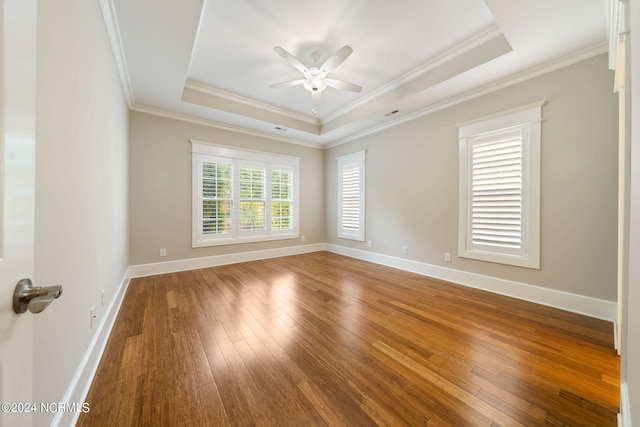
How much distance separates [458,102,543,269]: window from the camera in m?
2.70

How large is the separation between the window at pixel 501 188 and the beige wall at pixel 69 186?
157 inches

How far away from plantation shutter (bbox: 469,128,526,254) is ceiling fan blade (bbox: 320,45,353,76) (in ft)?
7.00

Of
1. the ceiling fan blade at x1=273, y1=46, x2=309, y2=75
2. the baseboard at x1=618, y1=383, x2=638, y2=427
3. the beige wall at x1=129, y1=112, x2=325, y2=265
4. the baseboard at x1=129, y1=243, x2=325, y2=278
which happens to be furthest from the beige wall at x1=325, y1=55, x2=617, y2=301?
the beige wall at x1=129, y1=112, x2=325, y2=265

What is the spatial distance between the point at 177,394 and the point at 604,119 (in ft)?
14.2

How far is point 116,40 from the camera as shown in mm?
2229

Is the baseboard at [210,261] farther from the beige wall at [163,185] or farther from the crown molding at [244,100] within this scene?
the crown molding at [244,100]

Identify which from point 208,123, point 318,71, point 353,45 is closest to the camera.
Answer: point 353,45

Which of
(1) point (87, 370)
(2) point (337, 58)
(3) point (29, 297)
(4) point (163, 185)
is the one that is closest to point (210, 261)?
(4) point (163, 185)

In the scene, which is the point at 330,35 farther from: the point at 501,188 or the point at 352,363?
the point at 352,363

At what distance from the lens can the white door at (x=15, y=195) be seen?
45 cm

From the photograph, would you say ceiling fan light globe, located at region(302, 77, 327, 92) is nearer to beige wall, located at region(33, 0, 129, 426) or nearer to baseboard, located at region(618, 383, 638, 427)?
beige wall, located at region(33, 0, 129, 426)

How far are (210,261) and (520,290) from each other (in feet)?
15.7

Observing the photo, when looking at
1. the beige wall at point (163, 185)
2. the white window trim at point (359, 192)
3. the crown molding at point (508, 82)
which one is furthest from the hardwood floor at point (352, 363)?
the crown molding at point (508, 82)

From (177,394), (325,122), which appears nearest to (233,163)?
(325,122)
